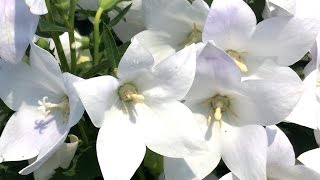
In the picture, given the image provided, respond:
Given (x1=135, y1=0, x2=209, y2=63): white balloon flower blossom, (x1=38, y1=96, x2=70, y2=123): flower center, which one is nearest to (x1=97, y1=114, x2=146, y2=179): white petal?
(x1=38, y1=96, x2=70, y2=123): flower center

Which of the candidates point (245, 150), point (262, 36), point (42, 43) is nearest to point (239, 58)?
point (262, 36)

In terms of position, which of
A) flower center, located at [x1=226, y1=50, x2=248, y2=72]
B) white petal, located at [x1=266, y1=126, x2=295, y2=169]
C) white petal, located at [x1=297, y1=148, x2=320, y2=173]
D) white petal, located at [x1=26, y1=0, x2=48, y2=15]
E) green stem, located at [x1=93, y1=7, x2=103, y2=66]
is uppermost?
white petal, located at [x1=26, y1=0, x2=48, y2=15]

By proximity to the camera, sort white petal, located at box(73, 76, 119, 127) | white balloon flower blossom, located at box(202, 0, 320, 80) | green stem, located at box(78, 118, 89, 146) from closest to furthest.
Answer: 1. white petal, located at box(73, 76, 119, 127)
2. white balloon flower blossom, located at box(202, 0, 320, 80)
3. green stem, located at box(78, 118, 89, 146)

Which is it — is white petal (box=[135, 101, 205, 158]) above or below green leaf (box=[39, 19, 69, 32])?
below

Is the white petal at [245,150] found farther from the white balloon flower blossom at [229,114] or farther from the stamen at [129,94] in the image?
the stamen at [129,94]

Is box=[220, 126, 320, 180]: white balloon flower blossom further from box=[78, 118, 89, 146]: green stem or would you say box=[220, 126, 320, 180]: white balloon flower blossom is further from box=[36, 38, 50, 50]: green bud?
box=[36, 38, 50, 50]: green bud

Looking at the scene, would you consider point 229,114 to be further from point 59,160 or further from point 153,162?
point 59,160

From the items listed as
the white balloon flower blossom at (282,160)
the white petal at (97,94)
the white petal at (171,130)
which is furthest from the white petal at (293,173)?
the white petal at (97,94)
